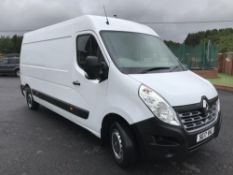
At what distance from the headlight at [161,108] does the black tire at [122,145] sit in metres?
0.56

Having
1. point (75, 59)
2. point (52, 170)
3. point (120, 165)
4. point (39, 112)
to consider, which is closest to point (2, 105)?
point (39, 112)

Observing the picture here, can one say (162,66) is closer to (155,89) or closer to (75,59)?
(155,89)

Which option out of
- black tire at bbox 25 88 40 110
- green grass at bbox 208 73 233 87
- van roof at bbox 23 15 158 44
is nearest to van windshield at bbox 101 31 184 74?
van roof at bbox 23 15 158 44

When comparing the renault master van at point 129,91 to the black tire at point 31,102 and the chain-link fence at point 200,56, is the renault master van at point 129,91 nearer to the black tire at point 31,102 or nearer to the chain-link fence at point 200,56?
the black tire at point 31,102

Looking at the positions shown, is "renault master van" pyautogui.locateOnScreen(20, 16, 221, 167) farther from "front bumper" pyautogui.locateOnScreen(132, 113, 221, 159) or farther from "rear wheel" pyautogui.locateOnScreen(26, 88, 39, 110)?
"rear wheel" pyautogui.locateOnScreen(26, 88, 39, 110)

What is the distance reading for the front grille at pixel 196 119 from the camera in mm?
3359

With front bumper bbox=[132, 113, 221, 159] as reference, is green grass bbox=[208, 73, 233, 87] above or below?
below

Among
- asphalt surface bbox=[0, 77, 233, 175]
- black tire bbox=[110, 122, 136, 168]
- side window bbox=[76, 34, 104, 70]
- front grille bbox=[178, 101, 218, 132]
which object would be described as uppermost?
side window bbox=[76, 34, 104, 70]

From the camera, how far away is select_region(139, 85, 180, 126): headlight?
10.7 ft

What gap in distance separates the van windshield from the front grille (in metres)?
0.89

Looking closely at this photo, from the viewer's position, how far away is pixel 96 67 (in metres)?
3.94

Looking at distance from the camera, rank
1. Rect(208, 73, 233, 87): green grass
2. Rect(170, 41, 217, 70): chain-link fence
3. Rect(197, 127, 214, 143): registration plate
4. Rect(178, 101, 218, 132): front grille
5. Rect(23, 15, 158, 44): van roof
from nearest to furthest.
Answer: Rect(178, 101, 218, 132): front grille < Rect(197, 127, 214, 143): registration plate < Rect(23, 15, 158, 44): van roof < Rect(208, 73, 233, 87): green grass < Rect(170, 41, 217, 70): chain-link fence

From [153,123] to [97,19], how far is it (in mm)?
2153

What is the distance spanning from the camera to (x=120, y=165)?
12.6 feet
